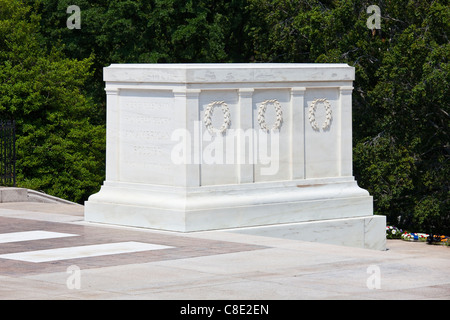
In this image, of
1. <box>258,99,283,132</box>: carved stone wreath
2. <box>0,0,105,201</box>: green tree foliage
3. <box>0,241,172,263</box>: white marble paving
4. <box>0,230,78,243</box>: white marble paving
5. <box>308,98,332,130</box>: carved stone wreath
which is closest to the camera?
<box>0,241,172,263</box>: white marble paving

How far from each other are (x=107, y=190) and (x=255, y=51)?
88.9 feet

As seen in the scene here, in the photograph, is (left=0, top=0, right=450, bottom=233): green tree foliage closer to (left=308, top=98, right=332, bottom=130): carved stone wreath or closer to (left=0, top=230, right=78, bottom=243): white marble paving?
(left=308, top=98, right=332, bottom=130): carved stone wreath

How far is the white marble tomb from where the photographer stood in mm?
14422

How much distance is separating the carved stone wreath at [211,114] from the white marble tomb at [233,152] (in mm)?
13

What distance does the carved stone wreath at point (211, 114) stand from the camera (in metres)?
14.5

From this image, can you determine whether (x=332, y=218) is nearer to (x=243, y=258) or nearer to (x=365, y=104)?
(x=243, y=258)

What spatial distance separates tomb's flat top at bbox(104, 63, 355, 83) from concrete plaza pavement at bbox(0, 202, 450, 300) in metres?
2.02

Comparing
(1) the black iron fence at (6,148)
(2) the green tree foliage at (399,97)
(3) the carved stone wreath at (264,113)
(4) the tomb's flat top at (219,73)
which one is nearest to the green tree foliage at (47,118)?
(2) the green tree foliage at (399,97)

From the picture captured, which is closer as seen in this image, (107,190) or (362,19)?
(107,190)

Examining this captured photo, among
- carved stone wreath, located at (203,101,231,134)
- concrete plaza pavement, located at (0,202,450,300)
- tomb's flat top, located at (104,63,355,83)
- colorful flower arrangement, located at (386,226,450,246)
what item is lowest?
colorful flower arrangement, located at (386,226,450,246)

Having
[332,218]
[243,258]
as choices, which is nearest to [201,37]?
[332,218]

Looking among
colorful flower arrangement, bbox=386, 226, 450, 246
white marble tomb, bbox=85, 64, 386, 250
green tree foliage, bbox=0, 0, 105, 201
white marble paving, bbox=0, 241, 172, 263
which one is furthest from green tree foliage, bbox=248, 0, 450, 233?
white marble paving, bbox=0, 241, 172, 263

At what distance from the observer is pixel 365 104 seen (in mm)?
35156

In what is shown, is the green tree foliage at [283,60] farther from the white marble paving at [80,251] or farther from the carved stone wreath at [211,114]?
the white marble paving at [80,251]
